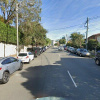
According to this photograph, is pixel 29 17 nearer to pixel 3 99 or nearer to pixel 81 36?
pixel 3 99

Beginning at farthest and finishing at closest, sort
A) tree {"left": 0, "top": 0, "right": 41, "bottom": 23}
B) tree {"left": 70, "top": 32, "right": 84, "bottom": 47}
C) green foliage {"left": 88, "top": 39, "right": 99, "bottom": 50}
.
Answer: tree {"left": 70, "top": 32, "right": 84, "bottom": 47} → green foliage {"left": 88, "top": 39, "right": 99, "bottom": 50} → tree {"left": 0, "top": 0, "right": 41, "bottom": 23}

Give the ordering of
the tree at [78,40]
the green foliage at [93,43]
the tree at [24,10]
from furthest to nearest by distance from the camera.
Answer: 1. the tree at [78,40]
2. the green foliage at [93,43]
3. the tree at [24,10]

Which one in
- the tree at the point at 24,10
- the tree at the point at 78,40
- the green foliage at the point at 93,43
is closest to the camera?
the tree at the point at 24,10

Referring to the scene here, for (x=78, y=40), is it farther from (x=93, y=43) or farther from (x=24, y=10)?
(x=24, y=10)

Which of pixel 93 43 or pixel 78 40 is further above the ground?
pixel 78 40

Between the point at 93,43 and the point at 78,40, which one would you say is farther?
the point at 78,40

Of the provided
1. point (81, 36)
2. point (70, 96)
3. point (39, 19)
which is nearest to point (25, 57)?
point (70, 96)

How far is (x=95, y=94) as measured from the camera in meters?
4.07

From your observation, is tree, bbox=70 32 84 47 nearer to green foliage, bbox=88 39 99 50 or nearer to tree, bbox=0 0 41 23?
green foliage, bbox=88 39 99 50

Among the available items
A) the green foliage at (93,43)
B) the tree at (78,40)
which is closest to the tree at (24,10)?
the green foliage at (93,43)

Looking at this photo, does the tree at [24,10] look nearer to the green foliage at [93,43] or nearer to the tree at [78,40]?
the green foliage at [93,43]

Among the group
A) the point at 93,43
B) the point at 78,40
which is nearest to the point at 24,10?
the point at 93,43

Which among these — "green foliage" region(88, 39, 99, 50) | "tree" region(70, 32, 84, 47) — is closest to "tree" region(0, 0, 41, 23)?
"green foliage" region(88, 39, 99, 50)

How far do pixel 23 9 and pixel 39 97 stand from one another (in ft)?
58.6
